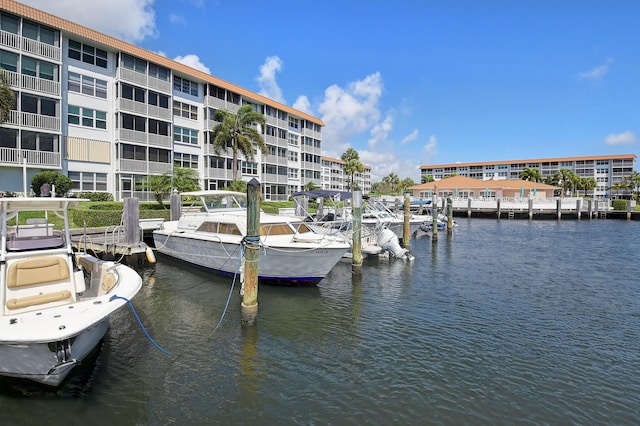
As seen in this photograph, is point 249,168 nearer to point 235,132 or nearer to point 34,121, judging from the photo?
point 235,132

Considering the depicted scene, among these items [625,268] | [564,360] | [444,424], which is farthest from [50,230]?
[625,268]

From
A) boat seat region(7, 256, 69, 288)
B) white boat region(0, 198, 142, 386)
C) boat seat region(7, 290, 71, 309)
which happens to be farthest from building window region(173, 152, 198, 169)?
boat seat region(7, 290, 71, 309)

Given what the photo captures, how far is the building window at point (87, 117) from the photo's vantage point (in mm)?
30309

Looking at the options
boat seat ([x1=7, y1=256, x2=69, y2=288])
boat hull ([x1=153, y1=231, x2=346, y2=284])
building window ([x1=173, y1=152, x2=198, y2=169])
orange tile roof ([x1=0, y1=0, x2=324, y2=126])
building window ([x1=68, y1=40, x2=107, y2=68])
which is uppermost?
orange tile roof ([x1=0, y1=0, x2=324, y2=126])

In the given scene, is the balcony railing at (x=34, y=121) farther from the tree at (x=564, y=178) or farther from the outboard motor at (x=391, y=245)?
the tree at (x=564, y=178)

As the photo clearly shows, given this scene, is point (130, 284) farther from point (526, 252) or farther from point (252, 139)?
point (252, 139)

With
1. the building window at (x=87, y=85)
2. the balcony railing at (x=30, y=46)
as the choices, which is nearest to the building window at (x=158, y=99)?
the building window at (x=87, y=85)

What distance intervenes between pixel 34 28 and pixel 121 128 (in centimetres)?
883

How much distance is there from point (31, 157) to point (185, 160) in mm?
14453

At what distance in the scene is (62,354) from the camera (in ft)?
20.5

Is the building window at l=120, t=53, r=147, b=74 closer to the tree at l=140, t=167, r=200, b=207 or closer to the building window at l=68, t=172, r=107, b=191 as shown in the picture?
the building window at l=68, t=172, r=107, b=191

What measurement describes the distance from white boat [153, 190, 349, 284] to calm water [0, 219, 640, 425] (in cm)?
74

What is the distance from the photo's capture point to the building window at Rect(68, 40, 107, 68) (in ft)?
99.8

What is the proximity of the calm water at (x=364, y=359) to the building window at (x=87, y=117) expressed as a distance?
22261 millimetres
